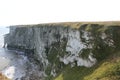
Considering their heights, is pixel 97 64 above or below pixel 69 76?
above

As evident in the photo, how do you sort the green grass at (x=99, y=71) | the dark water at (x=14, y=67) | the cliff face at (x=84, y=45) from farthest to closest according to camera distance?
the dark water at (x=14, y=67) → the cliff face at (x=84, y=45) → the green grass at (x=99, y=71)

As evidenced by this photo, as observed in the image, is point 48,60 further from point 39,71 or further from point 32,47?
point 32,47

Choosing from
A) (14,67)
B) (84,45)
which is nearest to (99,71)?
(84,45)

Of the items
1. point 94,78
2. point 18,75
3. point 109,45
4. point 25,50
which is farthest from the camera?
point 25,50

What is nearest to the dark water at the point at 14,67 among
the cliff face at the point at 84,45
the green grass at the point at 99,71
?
the cliff face at the point at 84,45

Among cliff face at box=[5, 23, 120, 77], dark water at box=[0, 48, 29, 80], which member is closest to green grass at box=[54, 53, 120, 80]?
cliff face at box=[5, 23, 120, 77]

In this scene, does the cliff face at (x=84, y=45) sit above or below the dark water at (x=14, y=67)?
above

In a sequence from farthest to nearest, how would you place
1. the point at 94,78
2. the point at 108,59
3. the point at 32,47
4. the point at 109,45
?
Result: the point at 32,47, the point at 109,45, the point at 108,59, the point at 94,78

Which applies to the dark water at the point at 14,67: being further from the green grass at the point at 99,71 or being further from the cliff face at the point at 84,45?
the green grass at the point at 99,71

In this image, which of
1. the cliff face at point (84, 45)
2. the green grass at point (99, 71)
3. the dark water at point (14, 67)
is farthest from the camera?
the dark water at point (14, 67)

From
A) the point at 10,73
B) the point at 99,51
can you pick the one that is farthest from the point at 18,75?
the point at 99,51
